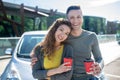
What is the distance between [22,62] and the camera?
5.22 metres

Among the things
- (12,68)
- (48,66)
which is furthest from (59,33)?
(12,68)

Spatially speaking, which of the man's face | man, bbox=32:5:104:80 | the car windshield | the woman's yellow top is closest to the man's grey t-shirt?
man, bbox=32:5:104:80

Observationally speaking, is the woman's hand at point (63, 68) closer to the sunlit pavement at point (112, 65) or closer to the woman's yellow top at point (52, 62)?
the woman's yellow top at point (52, 62)

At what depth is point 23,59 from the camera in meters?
5.50

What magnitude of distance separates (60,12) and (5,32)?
1492cm

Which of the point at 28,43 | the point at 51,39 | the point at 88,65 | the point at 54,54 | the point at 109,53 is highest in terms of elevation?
the point at 51,39

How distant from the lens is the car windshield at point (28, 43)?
20.0 ft

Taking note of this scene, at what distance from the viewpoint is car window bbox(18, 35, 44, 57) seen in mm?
6086

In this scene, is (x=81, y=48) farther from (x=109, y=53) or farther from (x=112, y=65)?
(x=109, y=53)

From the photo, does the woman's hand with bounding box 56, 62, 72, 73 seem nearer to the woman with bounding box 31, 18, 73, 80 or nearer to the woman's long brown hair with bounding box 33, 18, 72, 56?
the woman with bounding box 31, 18, 73, 80

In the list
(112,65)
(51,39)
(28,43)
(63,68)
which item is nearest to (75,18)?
(51,39)

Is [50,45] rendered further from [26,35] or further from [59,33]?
[26,35]

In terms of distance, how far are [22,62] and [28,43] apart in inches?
43.1

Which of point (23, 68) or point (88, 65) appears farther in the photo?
point (23, 68)
